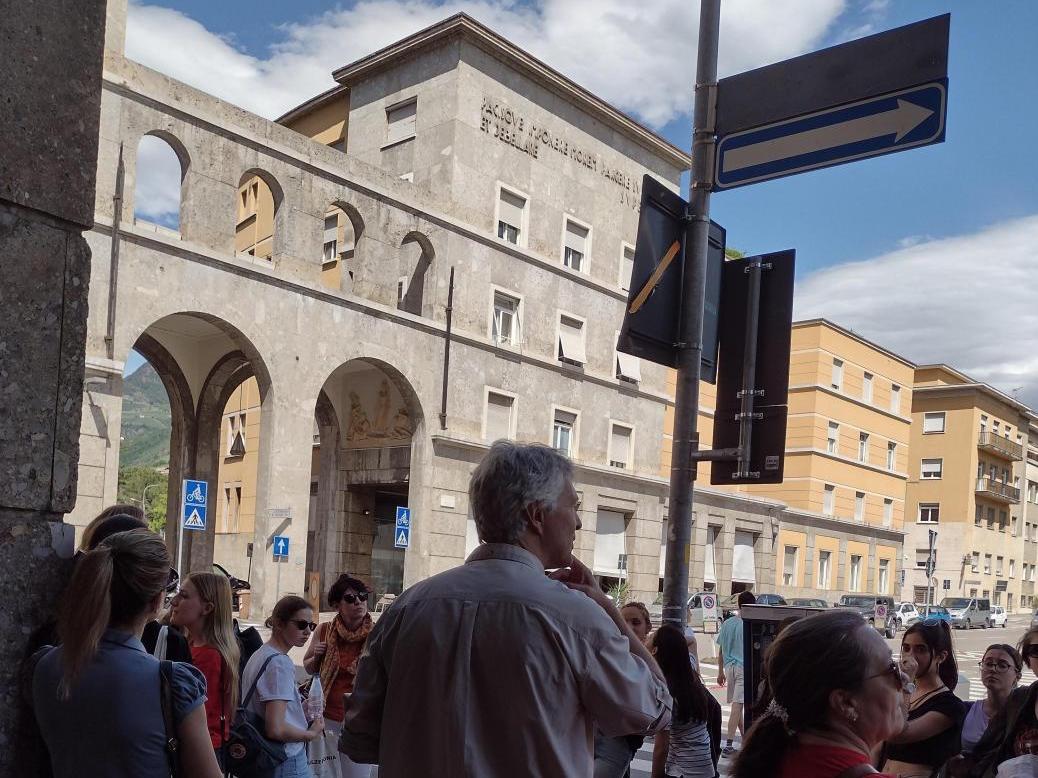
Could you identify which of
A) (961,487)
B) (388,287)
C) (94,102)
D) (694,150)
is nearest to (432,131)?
(388,287)

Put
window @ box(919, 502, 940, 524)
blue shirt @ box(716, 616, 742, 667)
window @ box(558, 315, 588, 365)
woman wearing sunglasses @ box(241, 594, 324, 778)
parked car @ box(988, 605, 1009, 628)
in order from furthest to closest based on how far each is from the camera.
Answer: window @ box(919, 502, 940, 524), parked car @ box(988, 605, 1009, 628), window @ box(558, 315, 588, 365), blue shirt @ box(716, 616, 742, 667), woman wearing sunglasses @ box(241, 594, 324, 778)

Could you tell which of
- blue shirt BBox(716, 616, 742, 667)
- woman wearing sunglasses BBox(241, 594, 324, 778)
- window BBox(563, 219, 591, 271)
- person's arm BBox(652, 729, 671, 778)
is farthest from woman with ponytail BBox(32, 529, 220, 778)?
window BBox(563, 219, 591, 271)

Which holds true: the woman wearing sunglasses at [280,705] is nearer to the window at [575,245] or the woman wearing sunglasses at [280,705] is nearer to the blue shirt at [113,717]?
the blue shirt at [113,717]

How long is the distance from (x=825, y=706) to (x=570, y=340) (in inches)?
1275

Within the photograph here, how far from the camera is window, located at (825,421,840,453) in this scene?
1996 inches

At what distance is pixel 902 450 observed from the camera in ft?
186

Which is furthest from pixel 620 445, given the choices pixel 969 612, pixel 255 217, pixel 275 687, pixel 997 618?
pixel 997 618

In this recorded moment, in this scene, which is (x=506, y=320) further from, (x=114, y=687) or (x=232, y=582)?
(x=114, y=687)

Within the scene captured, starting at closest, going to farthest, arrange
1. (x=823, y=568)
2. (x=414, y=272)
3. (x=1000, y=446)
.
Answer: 1. (x=414, y=272)
2. (x=823, y=568)
3. (x=1000, y=446)

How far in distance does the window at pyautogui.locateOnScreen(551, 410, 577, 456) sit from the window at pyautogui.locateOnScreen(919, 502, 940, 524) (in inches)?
1731

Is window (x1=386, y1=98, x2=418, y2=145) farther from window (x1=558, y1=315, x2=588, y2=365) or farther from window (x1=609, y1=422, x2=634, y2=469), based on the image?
window (x1=609, y1=422, x2=634, y2=469)

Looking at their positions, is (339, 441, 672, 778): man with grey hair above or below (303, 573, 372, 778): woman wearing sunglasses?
above

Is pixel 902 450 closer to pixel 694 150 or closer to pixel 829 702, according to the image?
pixel 694 150

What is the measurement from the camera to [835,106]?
547 centimetres
